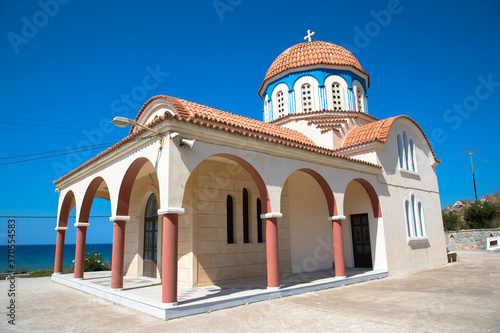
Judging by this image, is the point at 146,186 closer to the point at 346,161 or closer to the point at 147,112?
the point at 147,112

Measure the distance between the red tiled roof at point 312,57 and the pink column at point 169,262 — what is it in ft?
37.7

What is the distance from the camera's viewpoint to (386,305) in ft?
23.5

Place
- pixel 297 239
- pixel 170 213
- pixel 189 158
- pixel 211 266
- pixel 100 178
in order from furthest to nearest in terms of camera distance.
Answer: pixel 297 239, pixel 100 178, pixel 211 266, pixel 189 158, pixel 170 213

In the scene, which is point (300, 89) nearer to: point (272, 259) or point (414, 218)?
point (414, 218)

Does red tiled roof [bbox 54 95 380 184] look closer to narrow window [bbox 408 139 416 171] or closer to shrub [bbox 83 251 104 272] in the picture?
narrow window [bbox 408 139 416 171]

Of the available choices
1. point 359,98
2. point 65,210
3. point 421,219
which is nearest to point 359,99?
point 359,98

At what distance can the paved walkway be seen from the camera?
18.8 ft

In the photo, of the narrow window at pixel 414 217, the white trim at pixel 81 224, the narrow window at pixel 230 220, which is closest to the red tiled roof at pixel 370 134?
the narrow window at pixel 414 217

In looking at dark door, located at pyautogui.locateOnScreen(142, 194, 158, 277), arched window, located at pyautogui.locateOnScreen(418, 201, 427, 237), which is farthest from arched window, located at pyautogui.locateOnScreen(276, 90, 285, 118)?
dark door, located at pyautogui.locateOnScreen(142, 194, 158, 277)

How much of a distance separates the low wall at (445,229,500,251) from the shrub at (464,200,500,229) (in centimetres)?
305

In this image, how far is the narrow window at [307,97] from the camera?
15.7 meters

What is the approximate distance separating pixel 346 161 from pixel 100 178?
778cm

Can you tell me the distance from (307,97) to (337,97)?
139 cm

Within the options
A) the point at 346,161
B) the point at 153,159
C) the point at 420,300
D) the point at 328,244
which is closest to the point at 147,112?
the point at 153,159
